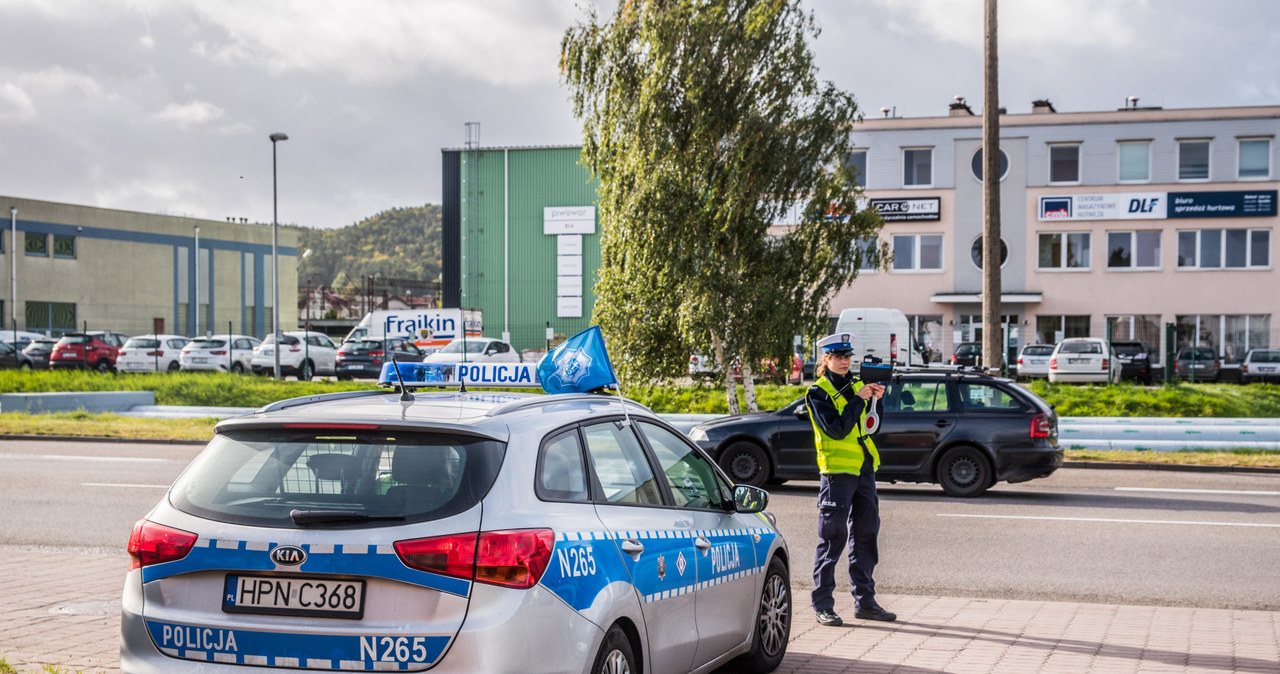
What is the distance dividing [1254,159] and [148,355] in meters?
41.7

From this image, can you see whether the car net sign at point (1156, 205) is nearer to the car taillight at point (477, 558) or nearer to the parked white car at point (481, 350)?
the parked white car at point (481, 350)

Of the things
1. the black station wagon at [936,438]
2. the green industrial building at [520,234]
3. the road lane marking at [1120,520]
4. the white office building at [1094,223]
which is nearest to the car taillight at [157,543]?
the road lane marking at [1120,520]

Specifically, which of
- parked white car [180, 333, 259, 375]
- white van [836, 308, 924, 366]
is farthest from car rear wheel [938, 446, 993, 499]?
parked white car [180, 333, 259, 375]

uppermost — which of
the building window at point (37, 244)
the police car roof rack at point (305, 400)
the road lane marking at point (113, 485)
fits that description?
the building window at point (37, 244)

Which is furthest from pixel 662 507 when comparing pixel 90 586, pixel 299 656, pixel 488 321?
pixel 488 321

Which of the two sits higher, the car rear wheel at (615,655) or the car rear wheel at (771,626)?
the car rear wheel at (615,655)

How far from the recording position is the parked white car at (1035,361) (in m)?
37.9

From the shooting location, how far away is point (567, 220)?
182ft

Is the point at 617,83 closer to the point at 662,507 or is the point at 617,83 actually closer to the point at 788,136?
the point at 788,136

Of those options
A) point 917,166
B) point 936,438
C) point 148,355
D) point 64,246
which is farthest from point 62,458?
point 64,246

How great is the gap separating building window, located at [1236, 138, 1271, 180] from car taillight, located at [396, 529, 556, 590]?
159 ft

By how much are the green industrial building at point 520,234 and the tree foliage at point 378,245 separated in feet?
326

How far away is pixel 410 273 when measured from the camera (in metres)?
152

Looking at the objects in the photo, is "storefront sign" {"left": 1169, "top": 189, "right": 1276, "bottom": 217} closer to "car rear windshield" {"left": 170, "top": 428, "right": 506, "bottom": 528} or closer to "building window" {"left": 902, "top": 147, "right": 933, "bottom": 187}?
"building window" {"left": 902, "top": 147, "right": 933, "bottom": 187}
